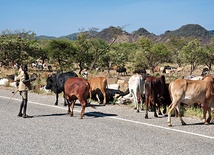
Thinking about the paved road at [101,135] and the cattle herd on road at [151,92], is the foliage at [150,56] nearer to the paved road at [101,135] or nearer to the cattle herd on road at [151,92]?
the cattle herd on road at [151,92]

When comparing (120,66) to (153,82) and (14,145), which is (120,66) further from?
(14,145)

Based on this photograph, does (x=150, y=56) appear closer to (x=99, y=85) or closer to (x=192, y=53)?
(x=192, y=53)

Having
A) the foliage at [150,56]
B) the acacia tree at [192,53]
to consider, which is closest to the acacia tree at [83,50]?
the foliage at [150,56]

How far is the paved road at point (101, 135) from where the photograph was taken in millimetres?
7560

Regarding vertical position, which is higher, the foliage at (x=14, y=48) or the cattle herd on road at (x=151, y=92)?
the foliage at (x=14, y=48)

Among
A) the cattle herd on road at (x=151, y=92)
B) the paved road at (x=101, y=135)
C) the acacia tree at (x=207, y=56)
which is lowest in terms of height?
the paved road at (x=101, y=135)

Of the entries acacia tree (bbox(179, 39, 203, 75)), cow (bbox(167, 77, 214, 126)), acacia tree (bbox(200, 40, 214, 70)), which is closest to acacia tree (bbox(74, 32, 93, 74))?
acacia tree (bbox(179, 39, 203, 75))

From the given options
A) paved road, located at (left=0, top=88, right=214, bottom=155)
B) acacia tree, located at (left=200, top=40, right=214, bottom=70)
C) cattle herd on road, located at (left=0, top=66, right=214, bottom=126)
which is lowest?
paved road, located at (left=0, top=88, right=214, bottom=155)

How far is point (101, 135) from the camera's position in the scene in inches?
354

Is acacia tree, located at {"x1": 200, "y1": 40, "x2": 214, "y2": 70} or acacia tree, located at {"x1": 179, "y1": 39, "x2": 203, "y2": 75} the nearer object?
acacia tree, located at {"x1": 179, "y1": 39, "x2": 203, "y2": 75}

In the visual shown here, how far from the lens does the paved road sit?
7560 millimetres

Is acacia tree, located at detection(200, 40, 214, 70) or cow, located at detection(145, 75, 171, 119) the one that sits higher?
acacia tree, located at detection(200, 40, 214, 70)

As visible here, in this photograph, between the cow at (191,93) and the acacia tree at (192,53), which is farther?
the acacia tree at (192,53)

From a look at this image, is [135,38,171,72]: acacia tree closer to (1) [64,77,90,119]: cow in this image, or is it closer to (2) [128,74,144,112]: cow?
(2) [128,74,144,112]: cow
